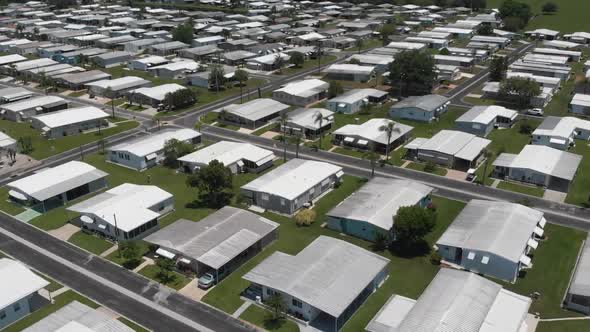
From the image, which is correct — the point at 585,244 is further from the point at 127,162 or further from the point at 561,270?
the point at 127,162

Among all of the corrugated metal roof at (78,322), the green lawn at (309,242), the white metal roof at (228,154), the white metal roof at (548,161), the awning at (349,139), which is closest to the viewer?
the corrugated metal roof at (78,322)

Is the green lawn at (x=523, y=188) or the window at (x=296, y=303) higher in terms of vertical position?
the window at (x=296, y=303)

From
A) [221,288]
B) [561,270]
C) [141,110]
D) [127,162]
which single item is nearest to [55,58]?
[141,110]

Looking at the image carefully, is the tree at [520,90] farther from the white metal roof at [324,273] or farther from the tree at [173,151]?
the white metal roof at [324,273]

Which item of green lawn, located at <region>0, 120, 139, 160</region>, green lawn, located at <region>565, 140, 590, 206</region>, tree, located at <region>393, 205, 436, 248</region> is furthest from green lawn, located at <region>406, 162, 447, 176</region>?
green lawn, located at <region>0, 120, 139, 160</region>

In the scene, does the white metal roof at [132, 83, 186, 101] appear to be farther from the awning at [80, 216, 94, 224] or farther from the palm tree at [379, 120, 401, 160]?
the awning at [80, 216, 94, 224]

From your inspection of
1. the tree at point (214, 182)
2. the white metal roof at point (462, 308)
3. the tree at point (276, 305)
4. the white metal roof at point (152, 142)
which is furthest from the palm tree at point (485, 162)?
the white metal roof at point (152, 142)

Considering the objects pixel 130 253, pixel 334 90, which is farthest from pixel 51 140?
pixel 334 90
